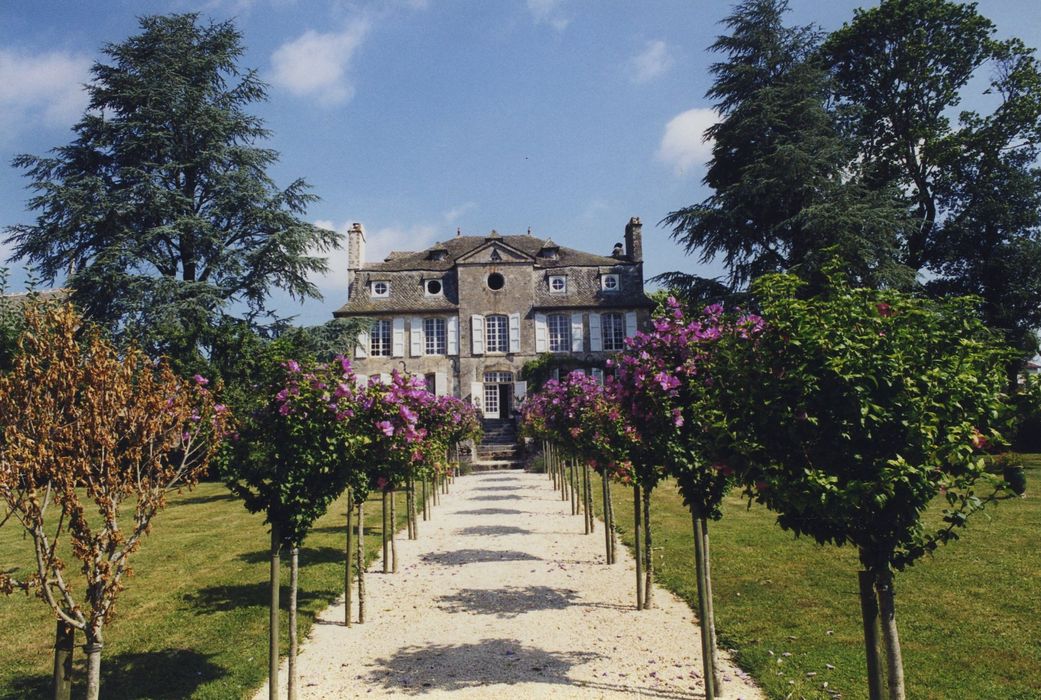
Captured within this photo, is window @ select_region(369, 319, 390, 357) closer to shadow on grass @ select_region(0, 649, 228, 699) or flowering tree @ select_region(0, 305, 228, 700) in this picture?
shadow on grass @ select_region(0, 649, 228, 699)

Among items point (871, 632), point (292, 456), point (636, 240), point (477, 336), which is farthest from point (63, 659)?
point (636, 240)

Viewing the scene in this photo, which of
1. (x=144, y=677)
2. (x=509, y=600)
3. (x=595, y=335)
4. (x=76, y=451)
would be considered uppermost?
(x=595, y=335)

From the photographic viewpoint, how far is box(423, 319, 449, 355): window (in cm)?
3297

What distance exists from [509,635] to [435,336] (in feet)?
88.1

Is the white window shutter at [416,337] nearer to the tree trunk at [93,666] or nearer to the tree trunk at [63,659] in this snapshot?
the tree trunk at [63,659]

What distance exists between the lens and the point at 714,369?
4625mm

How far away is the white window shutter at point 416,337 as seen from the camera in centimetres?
3269

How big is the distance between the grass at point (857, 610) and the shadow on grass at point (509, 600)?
1530mm

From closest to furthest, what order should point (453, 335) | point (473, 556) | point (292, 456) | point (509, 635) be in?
1. point (292, 456)
2. point (509, 635)
3. point (473, 556)
4. point (453, 335)

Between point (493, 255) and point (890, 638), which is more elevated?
point (493, 255)

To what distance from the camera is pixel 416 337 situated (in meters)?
32.8

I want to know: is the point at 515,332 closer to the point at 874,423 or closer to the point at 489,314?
the point at 489,314

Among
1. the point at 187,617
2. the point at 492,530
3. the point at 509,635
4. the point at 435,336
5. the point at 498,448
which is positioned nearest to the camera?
the point at 509,635

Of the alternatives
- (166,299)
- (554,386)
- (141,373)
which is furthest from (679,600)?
(166,299)
